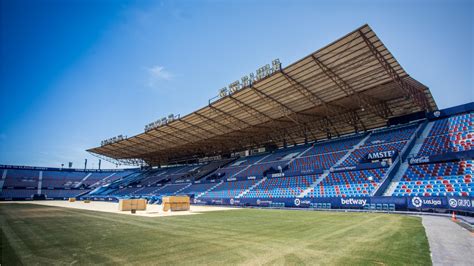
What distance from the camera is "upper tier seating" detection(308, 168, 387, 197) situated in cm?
2397

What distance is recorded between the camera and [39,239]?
30.2ft

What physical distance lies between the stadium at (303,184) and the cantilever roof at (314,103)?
0.20m

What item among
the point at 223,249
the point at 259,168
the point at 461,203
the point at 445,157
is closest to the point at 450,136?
the point at 445,157

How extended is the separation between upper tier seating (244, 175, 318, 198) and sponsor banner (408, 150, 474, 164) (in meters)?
10.9

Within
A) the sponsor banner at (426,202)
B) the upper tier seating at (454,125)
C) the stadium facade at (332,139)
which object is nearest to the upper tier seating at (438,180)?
the stadium facade at (332,139)

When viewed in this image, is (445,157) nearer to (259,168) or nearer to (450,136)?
(450,136)

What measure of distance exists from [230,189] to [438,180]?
Answer: 2621 cm

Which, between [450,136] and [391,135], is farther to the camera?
[391,135]

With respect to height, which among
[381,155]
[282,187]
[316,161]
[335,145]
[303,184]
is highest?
[335,145]

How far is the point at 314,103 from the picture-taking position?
106 feet

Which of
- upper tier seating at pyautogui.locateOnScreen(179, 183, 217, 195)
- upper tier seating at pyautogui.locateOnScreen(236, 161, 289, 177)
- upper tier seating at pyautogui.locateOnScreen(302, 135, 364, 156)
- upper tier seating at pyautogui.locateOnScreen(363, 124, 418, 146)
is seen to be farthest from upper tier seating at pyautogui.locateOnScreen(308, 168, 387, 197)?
upper tier seating at pyautogui.locateOnScreen(179, 183, 217, 195)

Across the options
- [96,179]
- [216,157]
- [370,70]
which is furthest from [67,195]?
[370,70]

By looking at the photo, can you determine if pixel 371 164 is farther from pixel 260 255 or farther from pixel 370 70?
pixel 260 255

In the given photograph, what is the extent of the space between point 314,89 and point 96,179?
7942cm
